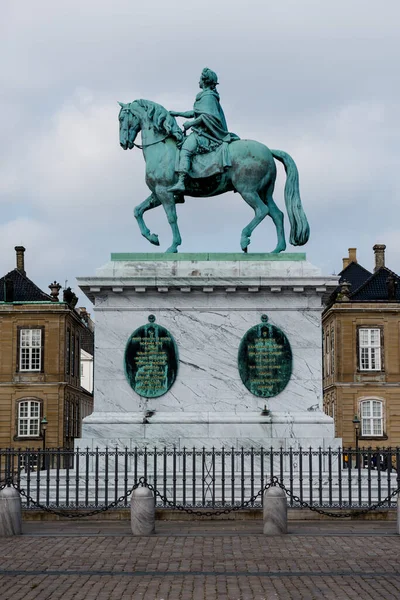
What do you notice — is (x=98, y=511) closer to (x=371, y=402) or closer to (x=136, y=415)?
(x=136, y=415)

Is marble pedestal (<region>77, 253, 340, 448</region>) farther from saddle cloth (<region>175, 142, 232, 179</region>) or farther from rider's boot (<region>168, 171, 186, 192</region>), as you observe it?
saddle cloth (<region>175, 142, 232, 179</region>)

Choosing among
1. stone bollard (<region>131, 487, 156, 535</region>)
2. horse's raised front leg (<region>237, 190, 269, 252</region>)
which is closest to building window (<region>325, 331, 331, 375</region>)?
horse's raised front leg (<region>237, 190, 269, 252</region>)

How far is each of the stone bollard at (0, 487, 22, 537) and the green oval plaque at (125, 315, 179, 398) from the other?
5.28m

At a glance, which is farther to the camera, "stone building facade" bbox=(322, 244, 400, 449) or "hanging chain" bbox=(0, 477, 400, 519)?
"stone building facade" bbox=(322, 244, 400, 449)

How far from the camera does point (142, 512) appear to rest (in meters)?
15.2

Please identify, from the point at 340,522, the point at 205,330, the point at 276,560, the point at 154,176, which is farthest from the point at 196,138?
the point at 276,560

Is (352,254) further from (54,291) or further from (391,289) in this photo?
(54,291)

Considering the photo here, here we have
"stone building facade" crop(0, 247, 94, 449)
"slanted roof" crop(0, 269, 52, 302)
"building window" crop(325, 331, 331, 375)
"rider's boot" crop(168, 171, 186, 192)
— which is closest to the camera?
"rider's boot" crop(168, 171, 186, 192)

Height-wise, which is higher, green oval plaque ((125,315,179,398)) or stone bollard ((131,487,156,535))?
green oval plaque ((125,315,179,398))

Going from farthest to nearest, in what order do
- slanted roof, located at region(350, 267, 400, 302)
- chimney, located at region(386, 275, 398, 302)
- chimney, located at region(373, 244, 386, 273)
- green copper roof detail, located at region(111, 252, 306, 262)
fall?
chimney, located at region(373, 244, 386, 273), slanted roof, located at region(350, 267, 400, 302), chimney, located at region(386, 275, 398, 302), green copper roof detail, located at region(111, 252, 306, 262)

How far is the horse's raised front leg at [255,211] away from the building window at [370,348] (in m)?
41.5

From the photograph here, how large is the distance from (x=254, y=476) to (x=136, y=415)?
2.77 meters

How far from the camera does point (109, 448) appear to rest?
65.0ft

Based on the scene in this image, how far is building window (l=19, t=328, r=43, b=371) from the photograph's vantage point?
62.5 m
